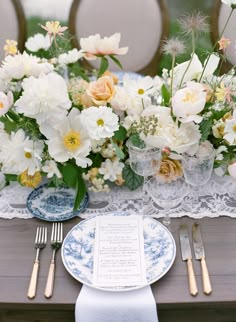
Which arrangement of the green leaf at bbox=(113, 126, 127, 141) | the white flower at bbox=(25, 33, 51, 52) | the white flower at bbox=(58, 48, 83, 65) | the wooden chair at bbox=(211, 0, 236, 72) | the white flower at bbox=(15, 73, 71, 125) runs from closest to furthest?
the white flower at bbox=(15, 73, 71, 125) → the green leaf at bbox=(113, 126, 127, 141) → the white flower at bbox=(58, 48, 83, 65) → the white flower at bbox=(25, 33, 51, 52) → the wooden chair at bbox=(211, 0, 236, 72)

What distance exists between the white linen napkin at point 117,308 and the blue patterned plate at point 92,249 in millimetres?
21

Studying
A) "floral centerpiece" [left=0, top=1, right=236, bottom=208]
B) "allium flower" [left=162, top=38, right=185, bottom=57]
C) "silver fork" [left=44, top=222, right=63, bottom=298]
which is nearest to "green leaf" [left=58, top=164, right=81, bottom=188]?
"floral centerpiece" [left=0, top=1, right=236, bottom=208]

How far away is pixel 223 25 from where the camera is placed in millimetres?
2006

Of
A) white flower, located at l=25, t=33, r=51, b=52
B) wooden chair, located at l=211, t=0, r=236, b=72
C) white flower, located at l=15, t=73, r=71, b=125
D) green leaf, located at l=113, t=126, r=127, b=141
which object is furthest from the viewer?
wooden chair, located at l=211, t=0, r=236, b=72

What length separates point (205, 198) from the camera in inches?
45.4

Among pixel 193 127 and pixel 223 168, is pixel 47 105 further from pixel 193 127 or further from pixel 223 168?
pixel 223 168

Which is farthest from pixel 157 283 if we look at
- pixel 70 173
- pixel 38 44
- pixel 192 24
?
pixel 38 44

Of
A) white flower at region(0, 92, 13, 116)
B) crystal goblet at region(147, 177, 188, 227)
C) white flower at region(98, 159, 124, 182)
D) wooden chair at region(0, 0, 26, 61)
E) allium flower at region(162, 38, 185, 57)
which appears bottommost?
crystal goblet at region(147, 177, 188, 227)

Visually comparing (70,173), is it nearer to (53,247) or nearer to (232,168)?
(53,247)

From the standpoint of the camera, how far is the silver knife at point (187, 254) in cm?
90

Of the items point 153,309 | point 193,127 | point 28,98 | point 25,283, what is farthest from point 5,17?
point 153,309

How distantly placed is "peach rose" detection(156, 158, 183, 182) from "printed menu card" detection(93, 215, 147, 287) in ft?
0.36

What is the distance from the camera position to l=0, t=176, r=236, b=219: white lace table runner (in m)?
1.10

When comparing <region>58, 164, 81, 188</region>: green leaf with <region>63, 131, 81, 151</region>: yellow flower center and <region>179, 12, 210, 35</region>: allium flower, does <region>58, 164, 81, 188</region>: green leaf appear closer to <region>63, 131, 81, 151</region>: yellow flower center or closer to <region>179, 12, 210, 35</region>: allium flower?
<region>63, 131, 81, 151</region>: yellow flower center
